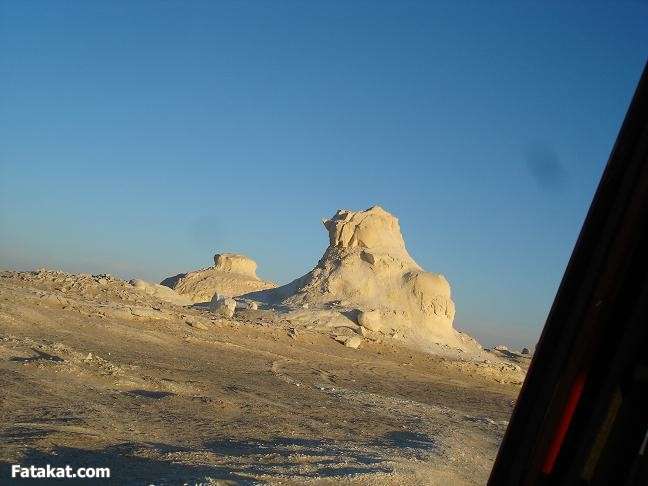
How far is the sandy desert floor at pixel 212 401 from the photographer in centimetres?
632

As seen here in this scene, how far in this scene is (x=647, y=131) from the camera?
168 cm

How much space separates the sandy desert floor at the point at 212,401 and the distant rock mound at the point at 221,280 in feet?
63.1

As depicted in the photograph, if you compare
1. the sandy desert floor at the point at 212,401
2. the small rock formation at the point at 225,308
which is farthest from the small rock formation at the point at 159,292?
the sandy desert floor at the point at 212,401

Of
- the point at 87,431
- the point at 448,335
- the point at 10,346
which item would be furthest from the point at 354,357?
the point at 87,431

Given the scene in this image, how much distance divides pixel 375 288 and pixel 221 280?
56.7 ft

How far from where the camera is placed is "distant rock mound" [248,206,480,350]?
26.2 m

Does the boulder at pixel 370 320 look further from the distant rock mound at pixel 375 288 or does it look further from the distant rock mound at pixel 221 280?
the distant rock mound at pixel 221 280

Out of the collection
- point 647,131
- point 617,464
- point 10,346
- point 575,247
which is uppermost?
point 647,131

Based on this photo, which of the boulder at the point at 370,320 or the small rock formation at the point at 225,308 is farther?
the boulder at the point at 370,320

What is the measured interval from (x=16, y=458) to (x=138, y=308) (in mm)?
13581

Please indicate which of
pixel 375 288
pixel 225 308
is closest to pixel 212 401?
pixel 225 308

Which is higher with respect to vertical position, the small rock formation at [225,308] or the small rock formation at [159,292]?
the small rock formation at [225,308]

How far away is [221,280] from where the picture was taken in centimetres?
4203

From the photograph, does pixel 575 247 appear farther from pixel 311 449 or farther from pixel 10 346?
pixel 10 346
